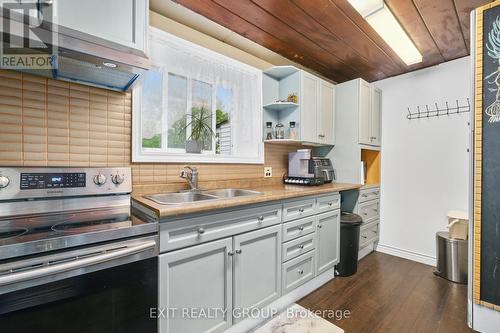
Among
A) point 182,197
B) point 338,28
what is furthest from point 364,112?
point 182,197

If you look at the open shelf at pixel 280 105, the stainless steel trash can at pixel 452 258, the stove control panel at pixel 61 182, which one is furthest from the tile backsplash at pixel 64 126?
the stainless steel trash can at pixel 452 258

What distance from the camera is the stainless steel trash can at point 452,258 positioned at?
2.29 m

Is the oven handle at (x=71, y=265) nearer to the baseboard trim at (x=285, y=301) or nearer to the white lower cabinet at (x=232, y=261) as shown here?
the white lower cabinet at (x=232, y=261)

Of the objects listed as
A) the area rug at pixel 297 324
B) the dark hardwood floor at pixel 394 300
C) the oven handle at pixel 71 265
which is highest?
the oven handle at pixel 71 265

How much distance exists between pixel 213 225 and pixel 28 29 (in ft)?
4.00

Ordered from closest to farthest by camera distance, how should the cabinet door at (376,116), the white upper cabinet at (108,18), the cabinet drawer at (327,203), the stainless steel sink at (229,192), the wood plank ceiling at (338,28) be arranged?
the white upper cabinet at (108,18) → the wood plank ceiling at (338,28) → the stainless steel sink at (229,192) → the cabinet drawer at (327,203) → the cabinet door at (376,116)

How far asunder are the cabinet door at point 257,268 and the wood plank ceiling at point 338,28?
5.64 ft

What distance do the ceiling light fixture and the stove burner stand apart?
2.39m

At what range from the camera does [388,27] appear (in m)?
2.07

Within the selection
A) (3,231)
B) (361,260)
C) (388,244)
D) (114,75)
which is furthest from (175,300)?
(388,244)

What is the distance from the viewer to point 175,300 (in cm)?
122

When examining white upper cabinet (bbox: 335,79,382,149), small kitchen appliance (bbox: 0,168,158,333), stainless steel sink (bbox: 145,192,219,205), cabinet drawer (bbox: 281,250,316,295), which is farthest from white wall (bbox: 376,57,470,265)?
small kitchen appliance (bbox: 0,168,158,333)

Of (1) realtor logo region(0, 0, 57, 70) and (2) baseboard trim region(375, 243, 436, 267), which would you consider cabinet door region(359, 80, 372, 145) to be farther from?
(1) realtor logo region(0, 0, 57, 70)

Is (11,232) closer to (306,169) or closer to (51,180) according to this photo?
(51,180)
